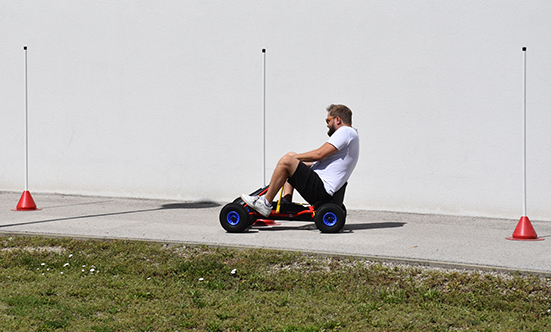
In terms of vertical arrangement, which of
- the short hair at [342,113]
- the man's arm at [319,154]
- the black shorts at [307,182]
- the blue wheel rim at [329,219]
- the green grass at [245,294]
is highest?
the short hair at [342,113]

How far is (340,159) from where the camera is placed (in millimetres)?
7094

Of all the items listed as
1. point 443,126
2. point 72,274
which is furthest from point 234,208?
point 443,126

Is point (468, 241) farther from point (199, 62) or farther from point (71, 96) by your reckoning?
point (71, 96)

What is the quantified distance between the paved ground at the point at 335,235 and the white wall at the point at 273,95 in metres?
0.70

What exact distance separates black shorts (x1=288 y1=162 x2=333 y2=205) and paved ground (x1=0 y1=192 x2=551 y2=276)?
0.47m

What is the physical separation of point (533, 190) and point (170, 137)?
18.7 ft

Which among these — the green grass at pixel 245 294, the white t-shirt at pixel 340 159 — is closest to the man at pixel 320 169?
the white t-shirt at pixel 340 159

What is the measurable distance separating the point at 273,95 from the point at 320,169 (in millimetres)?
2819

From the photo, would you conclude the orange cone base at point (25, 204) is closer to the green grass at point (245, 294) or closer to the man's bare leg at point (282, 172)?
the green grass at point (245, 294)

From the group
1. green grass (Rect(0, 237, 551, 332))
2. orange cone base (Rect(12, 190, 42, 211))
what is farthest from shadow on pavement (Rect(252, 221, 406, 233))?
orange cone base (Rect(12, 190, 42, 211))

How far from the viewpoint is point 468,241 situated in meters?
6.68

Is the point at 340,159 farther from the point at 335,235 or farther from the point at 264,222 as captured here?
the point at 264,222

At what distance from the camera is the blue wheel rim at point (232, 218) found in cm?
695

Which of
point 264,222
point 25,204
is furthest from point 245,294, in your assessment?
point 25,204
